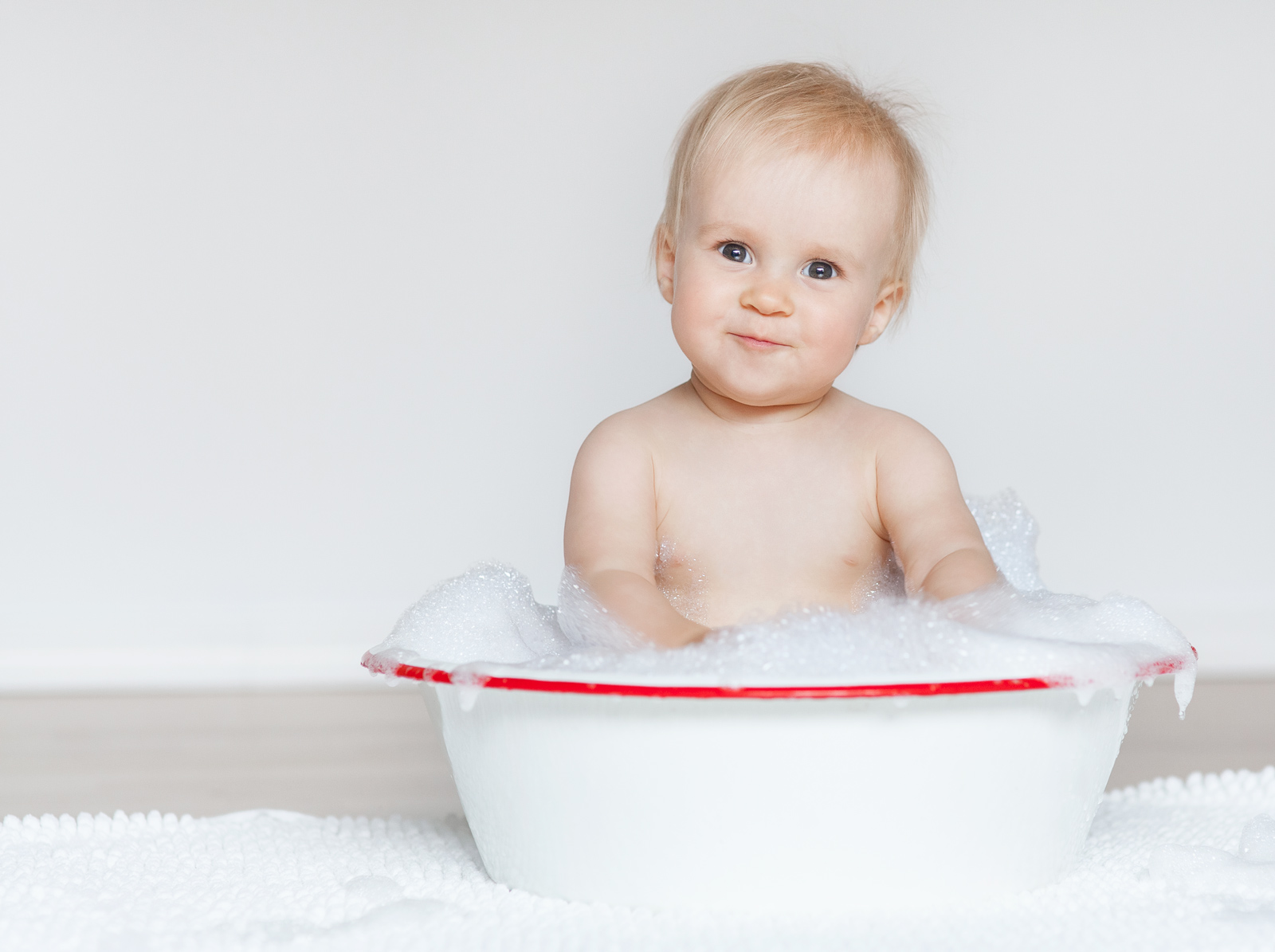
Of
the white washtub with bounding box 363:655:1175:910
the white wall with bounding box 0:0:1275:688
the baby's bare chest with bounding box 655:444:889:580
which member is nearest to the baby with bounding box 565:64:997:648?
the baby's bare chest with bounding box 655:444:889:580

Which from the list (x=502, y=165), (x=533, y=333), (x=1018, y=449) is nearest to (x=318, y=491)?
(x=533, y=333)

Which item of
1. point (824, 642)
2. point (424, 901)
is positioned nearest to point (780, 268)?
point (824, 642)

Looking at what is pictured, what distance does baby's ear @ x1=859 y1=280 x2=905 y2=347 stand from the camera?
110cm

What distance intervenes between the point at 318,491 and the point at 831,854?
59.6 inches

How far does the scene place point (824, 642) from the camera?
2.59 feet

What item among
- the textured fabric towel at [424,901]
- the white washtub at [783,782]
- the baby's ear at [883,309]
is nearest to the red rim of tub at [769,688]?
the white washtub at [783,782]

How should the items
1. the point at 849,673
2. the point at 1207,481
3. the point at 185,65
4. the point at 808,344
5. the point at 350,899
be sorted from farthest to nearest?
the point at 1207,481 < the point at 185,65 < the point at 808,344 < the point at 350,899 < the point at 849,673

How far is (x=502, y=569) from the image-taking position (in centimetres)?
106

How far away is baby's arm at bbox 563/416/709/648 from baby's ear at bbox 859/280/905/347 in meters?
0.22

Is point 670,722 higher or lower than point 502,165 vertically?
lower

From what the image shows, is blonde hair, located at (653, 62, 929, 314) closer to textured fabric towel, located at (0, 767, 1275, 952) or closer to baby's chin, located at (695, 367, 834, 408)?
baby's chin, located at (695, 367, 834, 408)

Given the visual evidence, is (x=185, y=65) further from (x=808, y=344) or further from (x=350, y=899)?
(x=350, y=899)

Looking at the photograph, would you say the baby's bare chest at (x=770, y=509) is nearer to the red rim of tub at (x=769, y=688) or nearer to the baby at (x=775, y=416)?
the baby at (x=775, y=416)

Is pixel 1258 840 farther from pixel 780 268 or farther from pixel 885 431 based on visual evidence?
pixel 780 268
